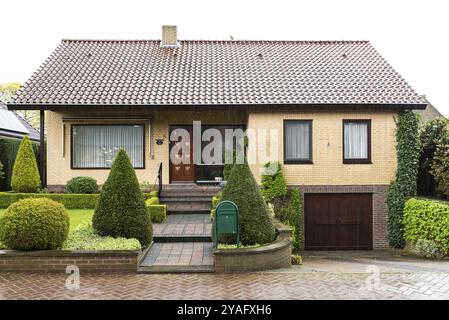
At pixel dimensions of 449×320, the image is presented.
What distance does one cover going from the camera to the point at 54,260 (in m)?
8.10

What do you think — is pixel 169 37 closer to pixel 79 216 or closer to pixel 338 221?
pixel 79 216

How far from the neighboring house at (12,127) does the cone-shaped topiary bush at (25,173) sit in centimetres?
752

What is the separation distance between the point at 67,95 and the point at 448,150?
1362cm

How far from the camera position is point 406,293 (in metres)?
6.91

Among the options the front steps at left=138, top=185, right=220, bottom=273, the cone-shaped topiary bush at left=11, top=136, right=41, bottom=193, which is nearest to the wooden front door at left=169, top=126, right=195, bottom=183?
the front steps at left=138, top=185, right=220, bottom=273

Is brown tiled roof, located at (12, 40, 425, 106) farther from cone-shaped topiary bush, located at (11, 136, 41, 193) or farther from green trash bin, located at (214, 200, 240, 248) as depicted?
green trash bin, located at (214, 200, 240, 248)

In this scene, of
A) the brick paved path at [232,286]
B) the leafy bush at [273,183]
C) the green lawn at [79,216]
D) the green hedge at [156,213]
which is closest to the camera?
the brick paved path at [232,286]

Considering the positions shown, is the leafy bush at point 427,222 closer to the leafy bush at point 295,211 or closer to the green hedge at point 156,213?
the leafy bush at point 295,211

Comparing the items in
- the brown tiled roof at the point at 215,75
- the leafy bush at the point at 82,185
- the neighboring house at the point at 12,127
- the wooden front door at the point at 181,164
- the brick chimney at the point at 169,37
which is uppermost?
the brick chimney at the point at 169,37

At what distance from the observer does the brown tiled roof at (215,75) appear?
15.5 metres

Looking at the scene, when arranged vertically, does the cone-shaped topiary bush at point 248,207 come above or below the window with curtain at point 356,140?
below

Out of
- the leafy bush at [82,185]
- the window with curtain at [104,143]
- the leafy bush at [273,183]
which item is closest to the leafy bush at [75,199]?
the leafy bush at [82,185]
